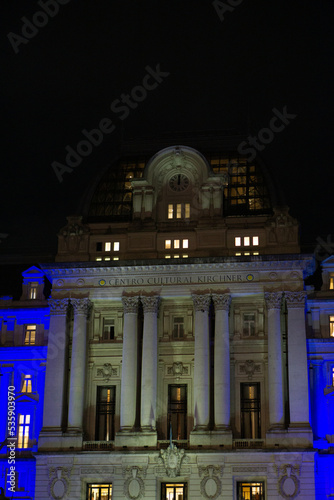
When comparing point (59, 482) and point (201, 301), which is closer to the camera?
point (59, 482)

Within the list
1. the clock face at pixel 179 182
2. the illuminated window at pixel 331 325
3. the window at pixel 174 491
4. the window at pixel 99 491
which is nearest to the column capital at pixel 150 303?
the clock face at pixel 179 182

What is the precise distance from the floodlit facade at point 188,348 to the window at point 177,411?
90 millimetres

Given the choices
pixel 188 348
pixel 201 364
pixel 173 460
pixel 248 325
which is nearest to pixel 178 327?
pixel 188 348

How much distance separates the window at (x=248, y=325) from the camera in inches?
2660

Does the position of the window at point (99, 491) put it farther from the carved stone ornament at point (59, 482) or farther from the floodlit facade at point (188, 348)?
the carved stone ornament at point (59, 482)

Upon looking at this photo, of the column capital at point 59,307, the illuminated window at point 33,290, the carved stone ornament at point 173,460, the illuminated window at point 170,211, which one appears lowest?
the carved stone ornament at point 173,460

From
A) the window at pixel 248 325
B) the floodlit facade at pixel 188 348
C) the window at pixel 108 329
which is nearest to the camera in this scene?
the floodlit facade at pixel 188 348

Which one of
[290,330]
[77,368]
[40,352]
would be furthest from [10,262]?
[290,330]

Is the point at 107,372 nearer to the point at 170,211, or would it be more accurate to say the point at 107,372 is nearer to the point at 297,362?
the point at 170,211

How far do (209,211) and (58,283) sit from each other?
1358 centimetres

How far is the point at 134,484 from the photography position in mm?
63188

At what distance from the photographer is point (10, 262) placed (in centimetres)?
8175

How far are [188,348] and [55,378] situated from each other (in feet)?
35.1

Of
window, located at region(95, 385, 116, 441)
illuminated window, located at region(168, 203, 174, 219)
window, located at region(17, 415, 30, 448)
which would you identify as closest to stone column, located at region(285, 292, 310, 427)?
illuminated window, located at region(168, 203, 174, 219)
